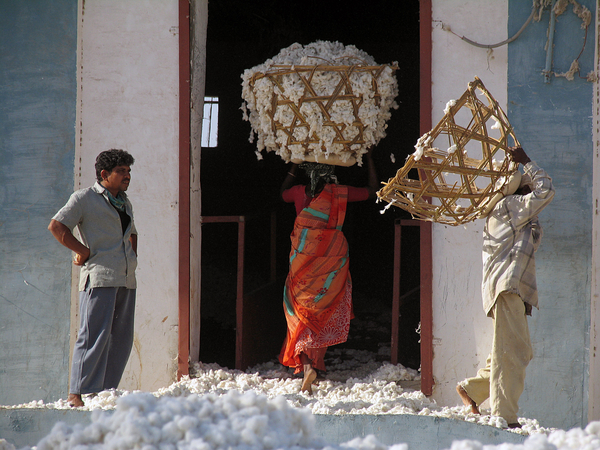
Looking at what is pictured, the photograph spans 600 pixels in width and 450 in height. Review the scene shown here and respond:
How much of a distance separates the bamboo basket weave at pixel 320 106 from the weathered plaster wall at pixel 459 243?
0.41 m

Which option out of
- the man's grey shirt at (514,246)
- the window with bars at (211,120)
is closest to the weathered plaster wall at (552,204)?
the man's grey shirt at (514,246)

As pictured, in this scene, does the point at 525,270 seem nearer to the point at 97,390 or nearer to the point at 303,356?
the point at 303,356

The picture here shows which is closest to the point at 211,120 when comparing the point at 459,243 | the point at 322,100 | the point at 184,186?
the point at 184,186

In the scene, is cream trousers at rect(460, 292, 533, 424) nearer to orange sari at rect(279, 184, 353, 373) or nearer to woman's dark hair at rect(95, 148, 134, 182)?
orange sari at rect(279, 184, 353, 373)

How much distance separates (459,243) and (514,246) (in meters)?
0.75

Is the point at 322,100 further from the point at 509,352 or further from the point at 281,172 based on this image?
the point at 281,172

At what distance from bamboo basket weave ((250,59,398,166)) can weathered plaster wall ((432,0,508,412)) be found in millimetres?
414

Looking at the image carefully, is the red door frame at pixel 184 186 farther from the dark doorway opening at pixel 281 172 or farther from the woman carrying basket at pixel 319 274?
the dark doorway opening at pixel 281 172

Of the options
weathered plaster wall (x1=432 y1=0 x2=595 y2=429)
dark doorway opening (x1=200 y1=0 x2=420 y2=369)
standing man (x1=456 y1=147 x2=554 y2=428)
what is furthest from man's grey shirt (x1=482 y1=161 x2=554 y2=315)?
dark doorway opening (x1=200 y1=0 x2=420 y2=369)

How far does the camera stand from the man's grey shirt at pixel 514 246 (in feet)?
10.2

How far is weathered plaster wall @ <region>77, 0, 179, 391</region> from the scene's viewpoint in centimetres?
414

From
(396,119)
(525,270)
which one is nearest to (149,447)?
(525,270)

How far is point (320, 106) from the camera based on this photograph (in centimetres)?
382

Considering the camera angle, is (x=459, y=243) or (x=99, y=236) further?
(x=459, y=243)
